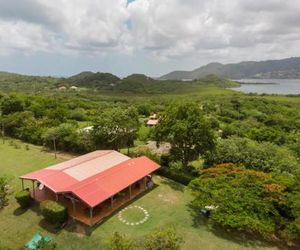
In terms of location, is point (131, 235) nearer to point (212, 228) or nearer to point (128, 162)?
point (212, 228)

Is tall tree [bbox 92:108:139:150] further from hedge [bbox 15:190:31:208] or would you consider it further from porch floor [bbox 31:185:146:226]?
hedge [bbox 15:190:31:208]

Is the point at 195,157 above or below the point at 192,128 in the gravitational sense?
below

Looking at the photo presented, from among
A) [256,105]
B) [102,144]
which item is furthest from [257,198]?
[256,105]

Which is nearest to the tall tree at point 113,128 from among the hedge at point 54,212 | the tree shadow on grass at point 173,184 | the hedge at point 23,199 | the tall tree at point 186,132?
the tall tree at point 186,132

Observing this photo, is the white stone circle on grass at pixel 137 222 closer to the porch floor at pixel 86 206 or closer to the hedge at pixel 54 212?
the porch floor at pixel 86 206

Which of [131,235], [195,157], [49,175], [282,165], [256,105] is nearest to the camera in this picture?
[131,235]

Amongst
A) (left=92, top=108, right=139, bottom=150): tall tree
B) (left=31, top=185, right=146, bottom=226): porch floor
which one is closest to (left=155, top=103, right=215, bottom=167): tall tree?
(left=92, top=108, right=139, bottom=150): tall tree

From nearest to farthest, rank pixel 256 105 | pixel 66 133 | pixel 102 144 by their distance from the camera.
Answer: pixel 102 144
pixel 66 133
pixel 256 105
